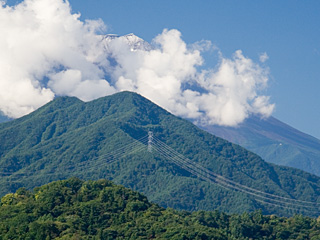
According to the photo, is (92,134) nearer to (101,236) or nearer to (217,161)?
(217,161)

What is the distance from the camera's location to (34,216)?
75.3m

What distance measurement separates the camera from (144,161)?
158 meters

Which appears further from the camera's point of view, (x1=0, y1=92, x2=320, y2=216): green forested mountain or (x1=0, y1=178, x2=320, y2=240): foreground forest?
(x1=0, y1=92, x2=320, y2=216): green forested mountain

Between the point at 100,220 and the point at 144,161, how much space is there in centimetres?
8168

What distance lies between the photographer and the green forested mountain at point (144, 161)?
14888cm

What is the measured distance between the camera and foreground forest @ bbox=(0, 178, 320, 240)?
7075 centimetres

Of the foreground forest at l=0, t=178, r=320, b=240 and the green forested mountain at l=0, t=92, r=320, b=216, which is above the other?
the green forested mountain at l=0, t=92, r=320, b=216

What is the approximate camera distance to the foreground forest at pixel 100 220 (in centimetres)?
7075

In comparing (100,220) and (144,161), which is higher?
(144,161)

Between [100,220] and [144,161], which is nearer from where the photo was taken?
[100,220]

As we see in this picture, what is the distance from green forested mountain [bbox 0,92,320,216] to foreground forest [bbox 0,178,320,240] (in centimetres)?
5133

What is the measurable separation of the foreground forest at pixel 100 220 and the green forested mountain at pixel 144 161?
5133cm

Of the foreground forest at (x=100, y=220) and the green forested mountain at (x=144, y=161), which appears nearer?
the foreground forest at (x=100, y=220)

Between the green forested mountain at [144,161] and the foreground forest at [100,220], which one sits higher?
the green forested mountain at [144,161]
